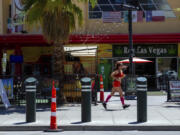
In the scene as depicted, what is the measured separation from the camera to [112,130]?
10344 mm

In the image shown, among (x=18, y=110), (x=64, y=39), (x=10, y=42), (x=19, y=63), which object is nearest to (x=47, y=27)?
(x=64, y=39)

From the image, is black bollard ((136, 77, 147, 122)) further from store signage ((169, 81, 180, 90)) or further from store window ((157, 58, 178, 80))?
store window ((157, 58, 178, 80))

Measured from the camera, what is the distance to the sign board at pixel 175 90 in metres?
16.2

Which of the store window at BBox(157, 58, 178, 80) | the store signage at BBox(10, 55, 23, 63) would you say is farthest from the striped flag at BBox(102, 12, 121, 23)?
the store signage at BBox(10, 55, 23, 63)

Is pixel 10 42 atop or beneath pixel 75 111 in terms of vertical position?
atop

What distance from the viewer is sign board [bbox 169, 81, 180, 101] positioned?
640 inches

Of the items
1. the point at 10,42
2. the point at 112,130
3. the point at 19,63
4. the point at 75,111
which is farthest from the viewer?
the point at 19,63

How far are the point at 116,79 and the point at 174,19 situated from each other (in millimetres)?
16230

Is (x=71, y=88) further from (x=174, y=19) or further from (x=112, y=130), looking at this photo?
(x=174, y=19)

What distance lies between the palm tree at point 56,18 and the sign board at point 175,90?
474 centimetres

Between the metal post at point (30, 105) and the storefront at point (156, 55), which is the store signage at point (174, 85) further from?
the storefront at point (156, 55)

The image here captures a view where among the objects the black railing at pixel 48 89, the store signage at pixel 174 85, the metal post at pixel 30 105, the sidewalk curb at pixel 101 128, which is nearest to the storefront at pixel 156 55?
the store signage at pixel 174 85

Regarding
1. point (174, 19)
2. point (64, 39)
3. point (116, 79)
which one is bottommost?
point (116, 79)

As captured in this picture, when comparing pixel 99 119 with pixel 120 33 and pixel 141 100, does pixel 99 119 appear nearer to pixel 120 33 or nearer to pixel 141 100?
pixel 141 100
